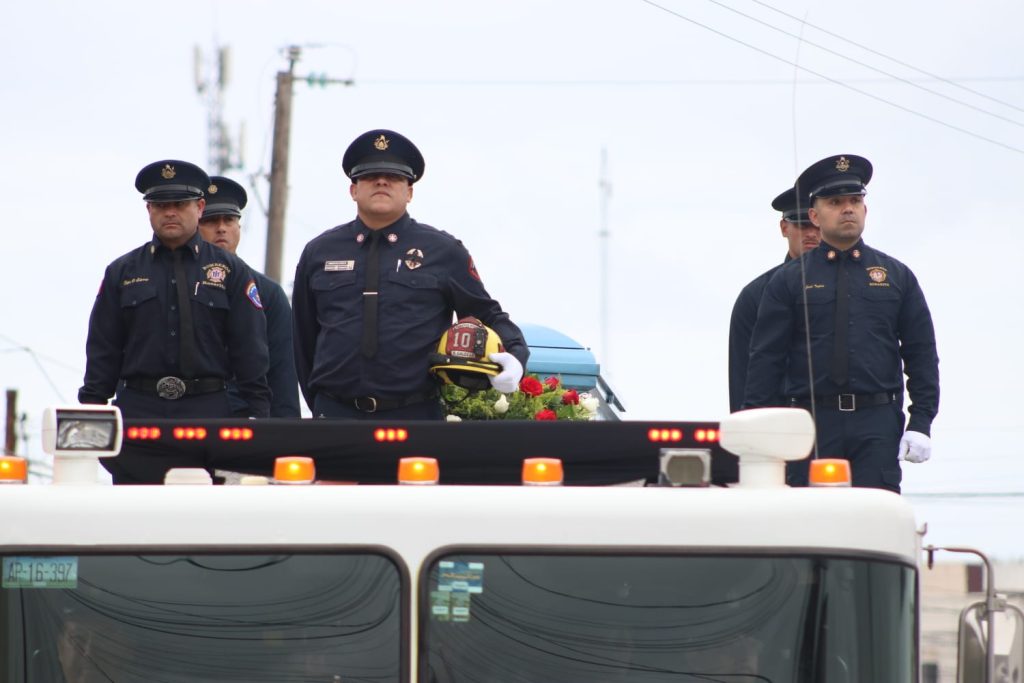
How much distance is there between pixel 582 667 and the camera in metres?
3.80

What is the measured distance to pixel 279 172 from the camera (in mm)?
24578

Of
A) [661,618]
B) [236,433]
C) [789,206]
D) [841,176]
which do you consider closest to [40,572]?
[236,433]

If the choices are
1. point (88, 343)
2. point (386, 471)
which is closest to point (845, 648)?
point (386, 471)

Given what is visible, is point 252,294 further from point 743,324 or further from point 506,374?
point 743,324

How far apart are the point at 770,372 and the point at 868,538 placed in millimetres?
2835

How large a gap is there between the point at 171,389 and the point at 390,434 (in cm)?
219

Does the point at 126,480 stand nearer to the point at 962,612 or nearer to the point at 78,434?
the point at 78,434

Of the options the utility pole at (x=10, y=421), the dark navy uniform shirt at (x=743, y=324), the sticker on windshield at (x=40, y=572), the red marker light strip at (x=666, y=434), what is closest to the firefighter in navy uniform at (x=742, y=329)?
the dark navy uniform shirt at (x=743, y=324)

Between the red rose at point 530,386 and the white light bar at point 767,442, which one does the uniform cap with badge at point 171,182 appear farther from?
the white light bar at point 767,442

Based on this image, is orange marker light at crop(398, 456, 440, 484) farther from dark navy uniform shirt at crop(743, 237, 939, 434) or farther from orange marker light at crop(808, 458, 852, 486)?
dark navy uniform shirt at crop(743, 237, 939, 434)

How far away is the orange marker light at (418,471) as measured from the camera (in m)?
4.02

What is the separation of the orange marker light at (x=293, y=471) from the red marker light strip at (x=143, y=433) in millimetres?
522

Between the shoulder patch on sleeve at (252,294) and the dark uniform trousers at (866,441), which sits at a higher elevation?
the shoulder patch on sleeve at (252,294)

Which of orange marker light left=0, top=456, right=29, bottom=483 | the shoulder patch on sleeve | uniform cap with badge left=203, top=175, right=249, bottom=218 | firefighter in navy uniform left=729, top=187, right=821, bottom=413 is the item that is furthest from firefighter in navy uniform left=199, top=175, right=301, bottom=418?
orange marker light left=0, top=456, right=29, bottom=483
